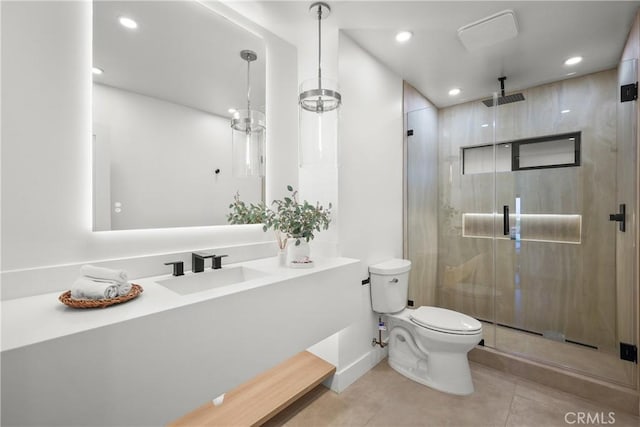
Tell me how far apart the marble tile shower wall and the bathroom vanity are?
7.57 feet

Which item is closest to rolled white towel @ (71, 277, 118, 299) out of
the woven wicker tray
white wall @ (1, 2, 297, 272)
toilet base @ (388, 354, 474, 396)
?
the woven wicker tray

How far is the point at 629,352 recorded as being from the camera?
1819 mm

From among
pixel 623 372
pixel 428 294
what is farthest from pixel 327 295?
pixel 623 372

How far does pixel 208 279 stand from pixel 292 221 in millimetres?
594

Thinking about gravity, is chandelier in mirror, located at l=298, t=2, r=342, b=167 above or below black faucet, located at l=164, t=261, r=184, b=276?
above

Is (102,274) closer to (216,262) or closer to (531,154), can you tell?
(216,262)

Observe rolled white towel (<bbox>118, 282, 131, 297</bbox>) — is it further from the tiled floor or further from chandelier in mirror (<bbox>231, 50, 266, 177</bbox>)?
the tiled floor

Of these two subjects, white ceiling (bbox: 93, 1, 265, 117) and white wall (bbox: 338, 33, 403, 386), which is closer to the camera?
white ceiling (bbox: 93, 1, 265, 117)

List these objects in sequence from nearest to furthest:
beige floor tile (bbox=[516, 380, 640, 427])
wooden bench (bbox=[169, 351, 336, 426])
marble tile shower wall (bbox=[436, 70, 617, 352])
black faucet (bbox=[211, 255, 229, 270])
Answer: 1. wooden bench (bbox=[169, 351, 336, 426])
2. black faucet (bbox=[211, 255, 229, 270])
3. beige floor tile (bbox=[516, 380, 640, 427])
4. marble tile shower wall (bbox=[436, 70, 617, 352])

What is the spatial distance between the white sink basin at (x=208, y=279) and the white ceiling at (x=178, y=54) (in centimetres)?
101

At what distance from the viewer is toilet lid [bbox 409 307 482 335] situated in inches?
75.7

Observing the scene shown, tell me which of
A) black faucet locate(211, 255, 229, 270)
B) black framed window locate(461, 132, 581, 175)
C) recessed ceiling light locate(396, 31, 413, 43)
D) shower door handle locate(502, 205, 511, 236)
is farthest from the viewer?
shower door handle locate(502, 205, 511, 236)

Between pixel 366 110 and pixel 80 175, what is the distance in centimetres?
187

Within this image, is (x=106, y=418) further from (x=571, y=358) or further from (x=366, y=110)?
(x=571, y=358)
